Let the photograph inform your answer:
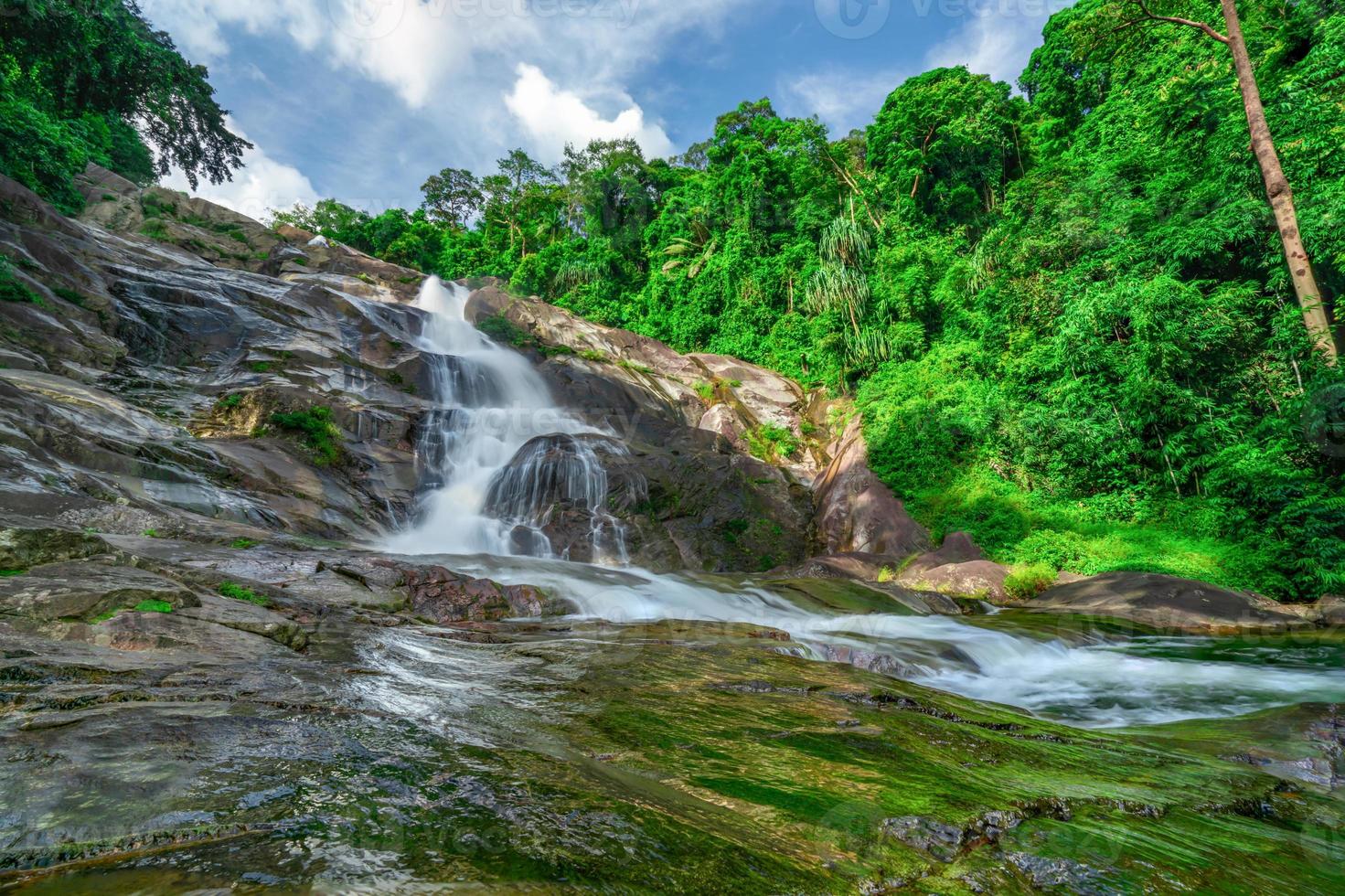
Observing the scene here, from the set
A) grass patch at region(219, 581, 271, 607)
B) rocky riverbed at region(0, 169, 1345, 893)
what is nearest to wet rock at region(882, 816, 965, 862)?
rocky riverbed at region(0, 169, 1345, 893)

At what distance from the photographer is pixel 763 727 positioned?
319 cm

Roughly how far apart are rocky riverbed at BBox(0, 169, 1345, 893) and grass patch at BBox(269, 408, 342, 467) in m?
0.85

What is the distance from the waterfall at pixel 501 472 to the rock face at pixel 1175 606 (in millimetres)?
9640

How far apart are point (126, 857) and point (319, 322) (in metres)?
23.2

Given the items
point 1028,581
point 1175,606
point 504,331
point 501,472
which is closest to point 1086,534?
point 1028,581

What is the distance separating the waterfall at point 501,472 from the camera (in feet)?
46.0

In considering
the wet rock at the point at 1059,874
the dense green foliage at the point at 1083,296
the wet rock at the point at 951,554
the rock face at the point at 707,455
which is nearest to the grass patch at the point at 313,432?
the rock face at the point at 707,455

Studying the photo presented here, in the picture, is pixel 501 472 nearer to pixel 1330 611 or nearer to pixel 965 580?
pixel 965 580

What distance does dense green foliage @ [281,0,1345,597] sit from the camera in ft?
38.7

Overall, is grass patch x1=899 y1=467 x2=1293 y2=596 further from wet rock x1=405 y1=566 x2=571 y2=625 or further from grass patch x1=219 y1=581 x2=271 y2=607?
grass patch x1=219 y1=581 x2=271 y2=607

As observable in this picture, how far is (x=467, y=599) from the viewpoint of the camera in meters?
7.38

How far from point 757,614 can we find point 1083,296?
12369 mm

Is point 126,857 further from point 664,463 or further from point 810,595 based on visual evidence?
point 664,463

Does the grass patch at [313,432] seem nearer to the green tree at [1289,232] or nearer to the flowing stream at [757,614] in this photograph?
the flowing stream at [757,614]
